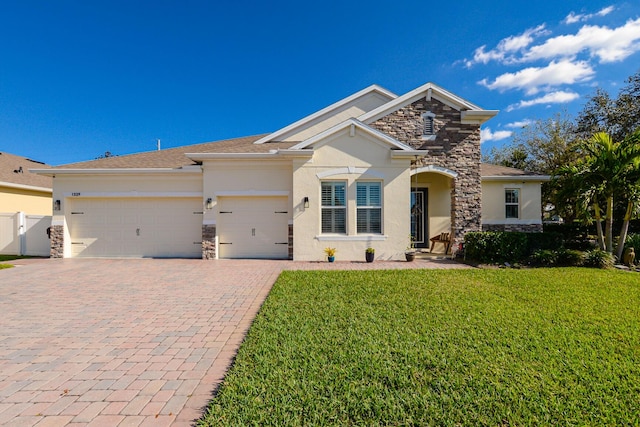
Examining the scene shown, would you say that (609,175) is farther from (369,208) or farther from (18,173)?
(18,173)

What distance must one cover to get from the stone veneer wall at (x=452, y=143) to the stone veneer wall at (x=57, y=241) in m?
13.6

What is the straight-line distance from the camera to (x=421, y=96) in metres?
11.5

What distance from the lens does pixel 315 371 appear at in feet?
9.89

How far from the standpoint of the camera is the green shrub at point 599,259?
8.52 metres

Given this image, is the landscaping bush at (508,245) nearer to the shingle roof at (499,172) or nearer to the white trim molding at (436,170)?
the white trim molding at (436,170)

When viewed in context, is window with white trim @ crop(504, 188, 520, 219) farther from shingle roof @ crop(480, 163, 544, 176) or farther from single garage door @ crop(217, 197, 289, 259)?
single garage door @ crop(217, 197, 289, 259)

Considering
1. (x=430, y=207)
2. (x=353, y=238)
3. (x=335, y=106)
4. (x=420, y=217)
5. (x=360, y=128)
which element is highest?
(x=335, y=106)

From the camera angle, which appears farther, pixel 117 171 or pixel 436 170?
pixel 436 170

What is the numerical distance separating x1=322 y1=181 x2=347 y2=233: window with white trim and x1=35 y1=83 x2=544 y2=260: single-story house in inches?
1.5

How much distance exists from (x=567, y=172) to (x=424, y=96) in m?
5.88

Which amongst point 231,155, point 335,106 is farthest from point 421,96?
point 231,155

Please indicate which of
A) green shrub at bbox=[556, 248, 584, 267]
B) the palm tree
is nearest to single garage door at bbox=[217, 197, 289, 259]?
green shrub at bbox=[556, 248, 584, 267]

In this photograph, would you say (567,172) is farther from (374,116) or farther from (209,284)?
(209,284)

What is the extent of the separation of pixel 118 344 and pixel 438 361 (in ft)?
14.0
